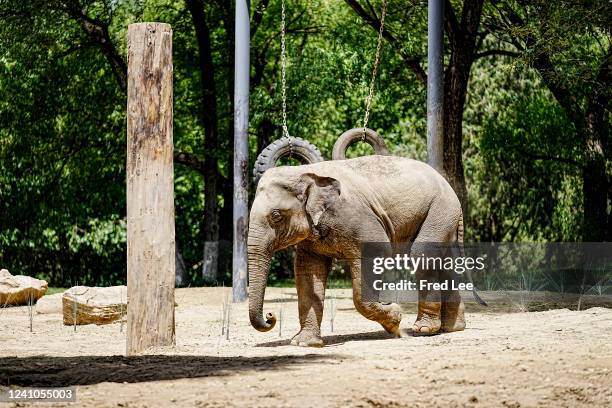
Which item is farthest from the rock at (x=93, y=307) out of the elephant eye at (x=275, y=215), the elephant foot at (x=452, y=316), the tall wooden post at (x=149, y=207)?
the elephant foot at (x=452, y=316)

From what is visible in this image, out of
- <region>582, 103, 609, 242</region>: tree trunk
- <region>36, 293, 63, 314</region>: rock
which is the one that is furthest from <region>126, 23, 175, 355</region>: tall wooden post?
<region>582, 103, 609, 242</region>: tree trunk

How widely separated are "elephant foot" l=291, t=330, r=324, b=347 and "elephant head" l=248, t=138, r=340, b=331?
0.42 metres

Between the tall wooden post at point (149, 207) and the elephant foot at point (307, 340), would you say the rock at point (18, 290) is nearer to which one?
the tall wooden post at point (149, 207)

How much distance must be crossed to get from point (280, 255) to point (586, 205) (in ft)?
26.3

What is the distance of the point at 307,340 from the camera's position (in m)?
11.2

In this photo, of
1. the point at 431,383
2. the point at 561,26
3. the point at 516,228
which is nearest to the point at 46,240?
the point at 516,228

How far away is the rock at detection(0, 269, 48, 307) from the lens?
16.9m

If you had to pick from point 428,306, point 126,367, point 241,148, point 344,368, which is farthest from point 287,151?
point 344,368

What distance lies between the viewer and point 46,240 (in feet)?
79.3

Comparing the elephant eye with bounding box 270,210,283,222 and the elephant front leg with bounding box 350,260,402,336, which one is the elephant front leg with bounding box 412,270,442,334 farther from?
the elephant eye with bounding box 270,210,283,222

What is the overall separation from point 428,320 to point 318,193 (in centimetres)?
195

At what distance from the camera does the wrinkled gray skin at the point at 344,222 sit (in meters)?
10.9

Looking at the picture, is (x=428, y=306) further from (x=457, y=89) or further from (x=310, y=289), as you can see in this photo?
(x=457, y=89)

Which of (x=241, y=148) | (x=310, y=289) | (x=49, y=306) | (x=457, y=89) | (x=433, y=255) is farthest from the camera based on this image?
(x=457, y=89)
